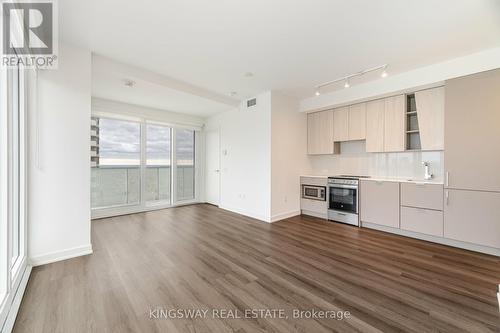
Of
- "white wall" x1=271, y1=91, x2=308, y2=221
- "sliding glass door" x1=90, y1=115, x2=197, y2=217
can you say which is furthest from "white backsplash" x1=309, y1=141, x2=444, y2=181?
"sliding glass door" x1=90, y1=115, x2=197, y2=217

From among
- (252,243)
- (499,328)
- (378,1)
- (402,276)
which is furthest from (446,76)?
(252,243)

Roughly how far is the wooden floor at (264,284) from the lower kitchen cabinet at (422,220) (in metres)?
0.24

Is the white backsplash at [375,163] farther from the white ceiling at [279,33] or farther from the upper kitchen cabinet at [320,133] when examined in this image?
the white ceiling at [279,33]

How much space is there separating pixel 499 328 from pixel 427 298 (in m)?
0.42

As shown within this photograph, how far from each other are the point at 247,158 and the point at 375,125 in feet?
8.96

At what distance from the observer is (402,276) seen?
2.28 metres

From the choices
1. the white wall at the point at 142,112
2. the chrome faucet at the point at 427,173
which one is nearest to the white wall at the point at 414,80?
the chrome faucet at the point at 427,173

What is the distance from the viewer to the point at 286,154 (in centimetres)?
471

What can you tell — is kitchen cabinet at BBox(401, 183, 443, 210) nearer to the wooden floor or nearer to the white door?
the wooden floor

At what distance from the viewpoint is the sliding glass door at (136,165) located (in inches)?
186

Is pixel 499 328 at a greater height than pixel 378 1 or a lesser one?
lesser

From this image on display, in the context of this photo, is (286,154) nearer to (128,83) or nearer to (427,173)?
(427,173)

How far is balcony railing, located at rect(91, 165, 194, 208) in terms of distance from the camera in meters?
4.73

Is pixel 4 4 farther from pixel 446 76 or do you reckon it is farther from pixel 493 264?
pixel 493 264
